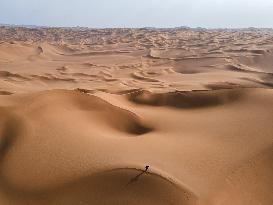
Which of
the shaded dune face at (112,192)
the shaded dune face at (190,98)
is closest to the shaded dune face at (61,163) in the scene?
the shaded dune face at (112,192)

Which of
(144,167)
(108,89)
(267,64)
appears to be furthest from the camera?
(267,64)

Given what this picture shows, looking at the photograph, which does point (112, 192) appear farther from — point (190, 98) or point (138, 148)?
point (190, 98)

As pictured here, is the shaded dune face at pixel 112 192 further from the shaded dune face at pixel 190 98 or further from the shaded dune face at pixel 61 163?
the shaded dune face at pixel 190 98

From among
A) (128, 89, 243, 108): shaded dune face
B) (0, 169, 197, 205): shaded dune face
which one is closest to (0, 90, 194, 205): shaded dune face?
(0, 169, 197, 205): shaded dune face

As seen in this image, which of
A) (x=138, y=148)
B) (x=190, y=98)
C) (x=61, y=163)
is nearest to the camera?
(x=61, y=163)

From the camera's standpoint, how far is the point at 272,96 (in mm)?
3658

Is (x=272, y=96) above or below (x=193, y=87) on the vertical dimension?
above

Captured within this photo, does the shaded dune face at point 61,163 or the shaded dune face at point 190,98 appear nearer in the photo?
the shaded dune face at point 61,163

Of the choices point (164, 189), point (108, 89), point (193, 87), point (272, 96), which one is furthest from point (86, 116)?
point (193, 87)

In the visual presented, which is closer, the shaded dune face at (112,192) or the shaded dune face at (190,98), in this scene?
the shaded dune face at (112,192)

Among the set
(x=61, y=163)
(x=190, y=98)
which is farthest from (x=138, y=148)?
(x=190, y=98)

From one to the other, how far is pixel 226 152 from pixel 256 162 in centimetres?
18

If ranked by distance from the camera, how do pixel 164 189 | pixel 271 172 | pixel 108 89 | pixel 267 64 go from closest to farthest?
pixel 164 189, pixel 271 172, pixel 108 89, pixel 267 64

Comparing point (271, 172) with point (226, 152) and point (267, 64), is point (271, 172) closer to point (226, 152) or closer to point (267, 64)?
point (226, 152)
